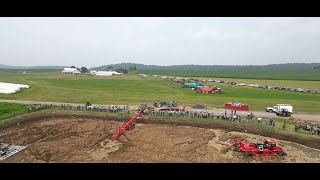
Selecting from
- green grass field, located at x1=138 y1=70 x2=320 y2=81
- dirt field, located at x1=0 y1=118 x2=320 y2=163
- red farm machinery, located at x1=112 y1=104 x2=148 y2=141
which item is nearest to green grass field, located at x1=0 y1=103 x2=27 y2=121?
dirt field, located at x1=0 y1=118 x2=320 y2=163

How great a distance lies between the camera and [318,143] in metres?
24.3

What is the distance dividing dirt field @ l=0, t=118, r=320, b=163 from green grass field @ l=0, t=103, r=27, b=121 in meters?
3.54

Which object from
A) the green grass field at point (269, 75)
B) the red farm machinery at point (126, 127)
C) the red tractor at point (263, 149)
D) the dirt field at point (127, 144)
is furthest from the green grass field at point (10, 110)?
the green grass field at point (269, 75)

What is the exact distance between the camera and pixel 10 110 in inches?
1405

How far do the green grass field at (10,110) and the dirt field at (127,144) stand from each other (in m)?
3.54

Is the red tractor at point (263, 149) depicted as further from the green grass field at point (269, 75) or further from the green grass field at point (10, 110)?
the green grass field at point (269, 75)

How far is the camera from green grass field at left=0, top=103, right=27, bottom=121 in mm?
33344

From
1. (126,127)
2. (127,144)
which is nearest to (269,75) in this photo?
(126,127)

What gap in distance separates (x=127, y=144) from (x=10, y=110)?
19.0 meters
